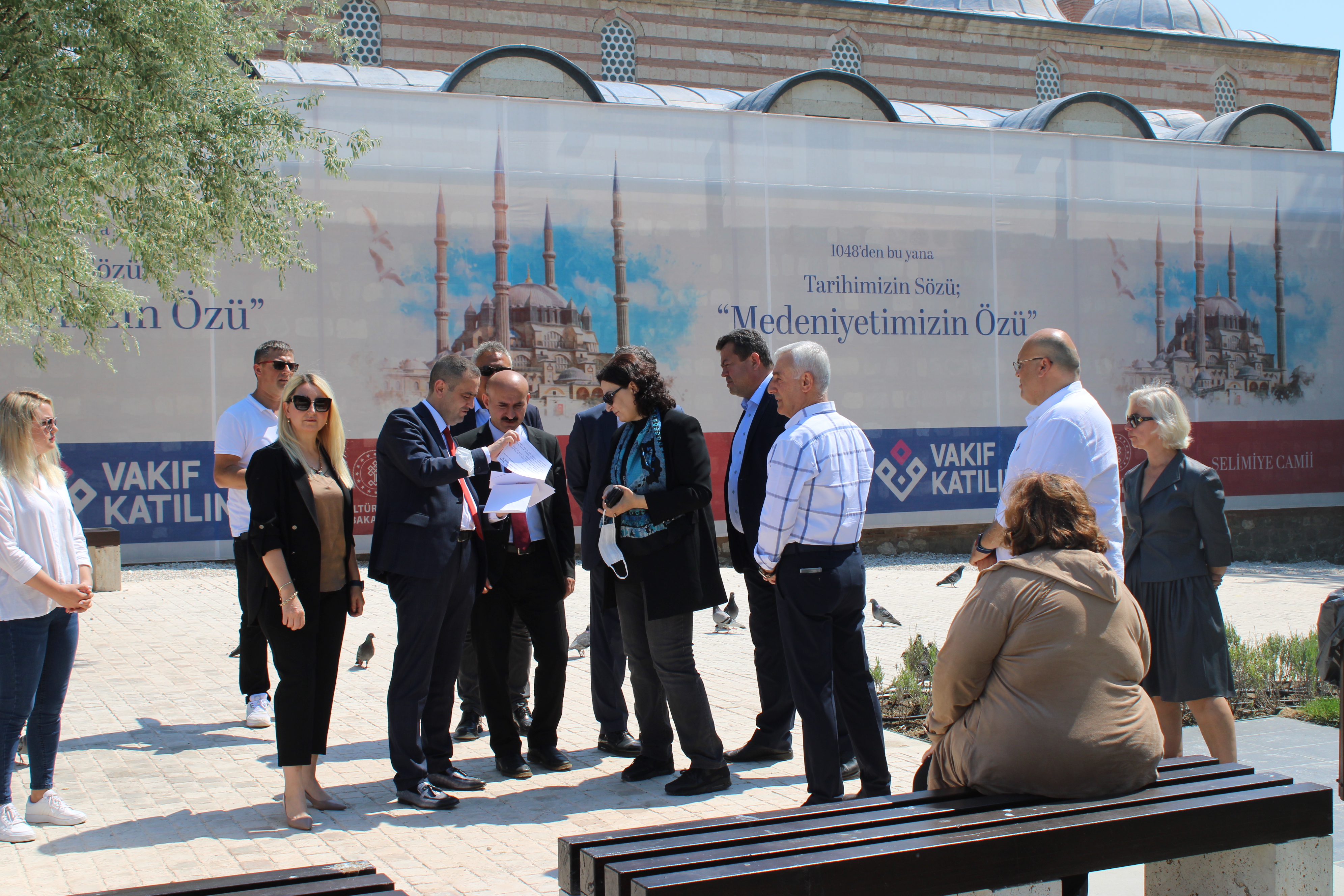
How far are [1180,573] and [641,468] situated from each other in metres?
2.59

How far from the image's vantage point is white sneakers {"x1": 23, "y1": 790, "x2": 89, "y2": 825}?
4.99m

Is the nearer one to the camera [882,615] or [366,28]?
[882,615]

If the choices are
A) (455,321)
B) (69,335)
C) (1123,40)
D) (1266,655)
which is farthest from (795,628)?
(1123,40)

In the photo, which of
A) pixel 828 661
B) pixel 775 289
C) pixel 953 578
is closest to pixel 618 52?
pixel 775 289

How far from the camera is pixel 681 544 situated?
17.9 ft

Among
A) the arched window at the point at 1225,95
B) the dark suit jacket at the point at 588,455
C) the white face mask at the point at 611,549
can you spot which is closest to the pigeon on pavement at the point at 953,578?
the dark suit jacket at the point at 588,455

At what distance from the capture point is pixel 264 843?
15.5 ft

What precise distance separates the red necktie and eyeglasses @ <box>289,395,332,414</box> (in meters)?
0.61

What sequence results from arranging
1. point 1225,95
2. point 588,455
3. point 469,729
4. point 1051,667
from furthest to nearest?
point 1225,95 < point 469,729 < point 588,455 < point 1051,667

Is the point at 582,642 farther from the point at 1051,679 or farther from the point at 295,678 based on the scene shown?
the point at 1051,679

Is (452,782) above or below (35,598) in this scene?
below

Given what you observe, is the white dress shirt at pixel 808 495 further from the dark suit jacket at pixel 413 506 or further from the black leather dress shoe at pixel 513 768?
the black leather dress shoe at pixel 513 768

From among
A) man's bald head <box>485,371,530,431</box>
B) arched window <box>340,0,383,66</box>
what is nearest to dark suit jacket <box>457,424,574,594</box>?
man's bald head <box>485,371,530,431</box>

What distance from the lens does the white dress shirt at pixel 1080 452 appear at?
15.3 ft
